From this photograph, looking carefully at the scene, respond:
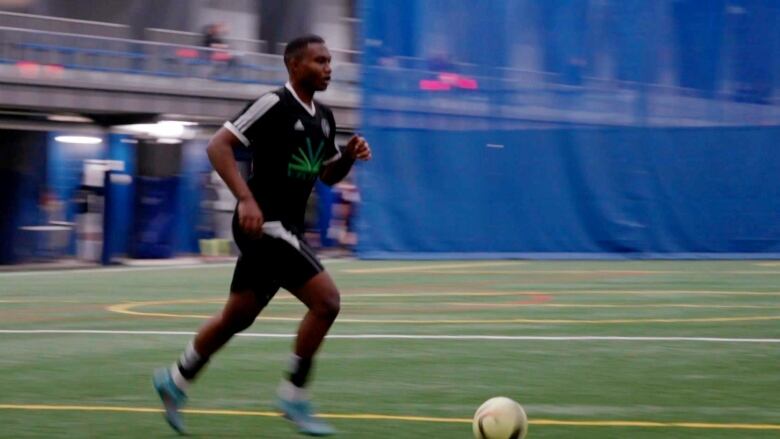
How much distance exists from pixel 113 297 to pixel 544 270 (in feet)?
24.4

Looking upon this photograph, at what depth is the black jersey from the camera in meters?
6.89

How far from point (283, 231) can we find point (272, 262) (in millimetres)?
157

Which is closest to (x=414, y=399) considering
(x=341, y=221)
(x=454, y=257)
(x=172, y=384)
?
(x=172, y=384)

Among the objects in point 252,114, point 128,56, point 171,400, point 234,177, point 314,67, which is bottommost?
point 128,56

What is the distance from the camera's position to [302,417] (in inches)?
272

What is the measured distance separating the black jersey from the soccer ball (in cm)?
140

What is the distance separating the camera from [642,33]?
25.2 m

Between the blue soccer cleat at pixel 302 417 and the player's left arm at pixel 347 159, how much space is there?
117cm

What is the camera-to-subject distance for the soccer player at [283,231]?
6895mm

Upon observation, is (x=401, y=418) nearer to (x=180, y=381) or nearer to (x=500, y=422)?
(x=180, y=381)

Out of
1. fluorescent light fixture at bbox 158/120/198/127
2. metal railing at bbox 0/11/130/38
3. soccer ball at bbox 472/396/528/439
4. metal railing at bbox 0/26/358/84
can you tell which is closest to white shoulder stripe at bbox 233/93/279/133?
soccer ball at bbox 472/396/528/439

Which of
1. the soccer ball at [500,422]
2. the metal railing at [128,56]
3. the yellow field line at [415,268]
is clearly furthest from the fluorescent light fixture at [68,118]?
the soccer ball at [500,422]

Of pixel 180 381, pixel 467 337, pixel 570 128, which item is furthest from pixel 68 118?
pixel 180 381

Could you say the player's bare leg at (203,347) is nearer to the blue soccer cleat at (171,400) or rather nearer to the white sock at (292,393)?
the blue soccer cleat at (171,400)
